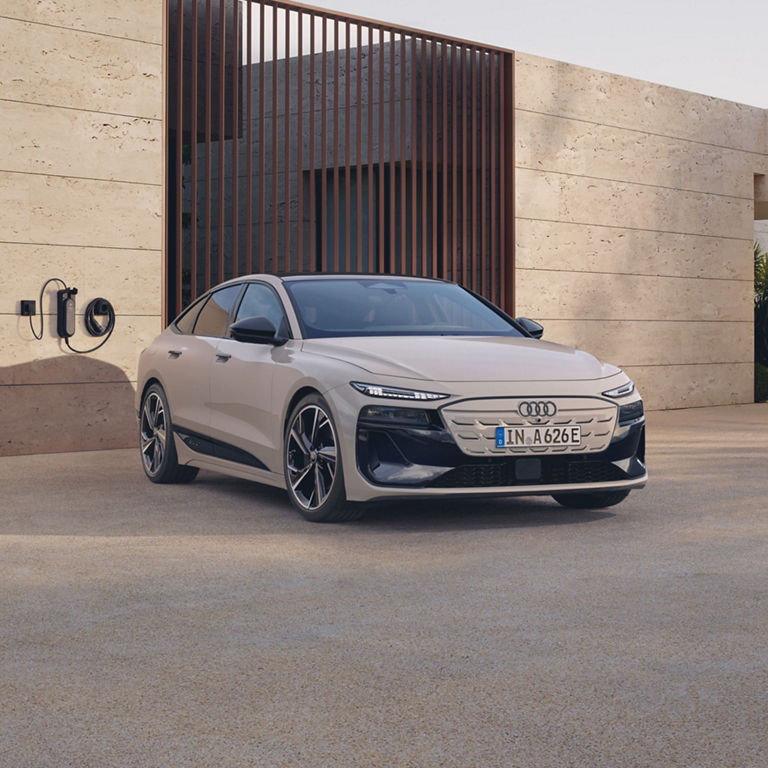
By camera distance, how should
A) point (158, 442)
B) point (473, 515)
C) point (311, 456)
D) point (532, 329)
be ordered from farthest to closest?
1. point (158, 442)
2. point (532, 329)
3. point (473, 515)
4. point (311, 456)

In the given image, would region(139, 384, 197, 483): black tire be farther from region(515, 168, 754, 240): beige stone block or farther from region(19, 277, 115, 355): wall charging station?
region(515, 168, 754, 240): beige stone block

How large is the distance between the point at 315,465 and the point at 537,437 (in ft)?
4.31

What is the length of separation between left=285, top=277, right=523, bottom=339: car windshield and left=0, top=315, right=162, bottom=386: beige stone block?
14.3 feet

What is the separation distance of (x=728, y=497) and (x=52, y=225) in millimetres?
6924

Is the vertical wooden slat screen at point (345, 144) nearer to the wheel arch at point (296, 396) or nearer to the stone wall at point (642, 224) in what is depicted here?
the stone wall at point (642, 224)

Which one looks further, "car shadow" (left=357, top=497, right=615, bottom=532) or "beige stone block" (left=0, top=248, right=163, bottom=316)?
"beige stone block" (left=0, top=248, right=163, bottom=316)

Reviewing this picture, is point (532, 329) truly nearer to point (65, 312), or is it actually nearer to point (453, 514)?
point (453, 514)

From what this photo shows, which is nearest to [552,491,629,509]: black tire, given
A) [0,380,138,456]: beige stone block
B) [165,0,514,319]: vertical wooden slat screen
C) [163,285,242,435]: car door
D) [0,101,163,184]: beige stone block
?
[163,285,242,435]: car door

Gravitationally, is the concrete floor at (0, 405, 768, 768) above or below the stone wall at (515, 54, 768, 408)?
below

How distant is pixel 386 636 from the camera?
498 centimetres

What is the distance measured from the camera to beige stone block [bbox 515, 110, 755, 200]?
17.3 m

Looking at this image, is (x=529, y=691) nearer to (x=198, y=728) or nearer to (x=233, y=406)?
(x=198, y=728)

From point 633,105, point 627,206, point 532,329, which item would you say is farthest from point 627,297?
point 532,329

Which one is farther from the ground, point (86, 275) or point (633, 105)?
point (633, 105)
